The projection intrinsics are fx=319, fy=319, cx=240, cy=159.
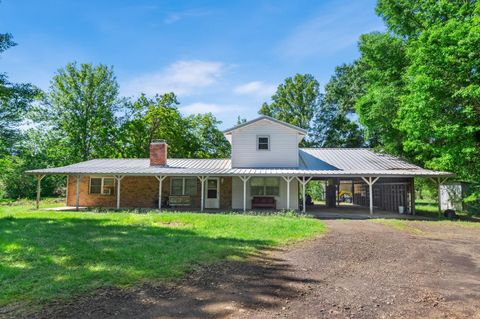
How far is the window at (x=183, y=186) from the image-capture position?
773 inches

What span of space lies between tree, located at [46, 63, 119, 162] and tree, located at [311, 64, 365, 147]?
24.5 meters

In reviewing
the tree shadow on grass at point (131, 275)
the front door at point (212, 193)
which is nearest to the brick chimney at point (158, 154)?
the front door at point (212, 193)

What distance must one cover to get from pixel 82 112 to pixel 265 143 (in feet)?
87.0

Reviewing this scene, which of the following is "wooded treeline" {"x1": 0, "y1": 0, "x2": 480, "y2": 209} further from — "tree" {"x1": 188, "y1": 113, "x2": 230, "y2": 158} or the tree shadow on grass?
the tree shadow on grass

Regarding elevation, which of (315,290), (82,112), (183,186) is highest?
(82,112)

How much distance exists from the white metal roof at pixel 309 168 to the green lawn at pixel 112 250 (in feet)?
16.4

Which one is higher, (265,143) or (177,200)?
(265,143)

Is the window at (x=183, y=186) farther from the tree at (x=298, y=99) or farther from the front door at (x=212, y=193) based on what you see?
the tree at (x=298, y=99)

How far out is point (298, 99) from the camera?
132 feet

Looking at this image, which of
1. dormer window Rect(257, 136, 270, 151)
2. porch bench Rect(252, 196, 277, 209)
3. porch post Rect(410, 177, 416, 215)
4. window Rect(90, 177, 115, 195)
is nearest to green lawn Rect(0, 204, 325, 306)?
porch bench Rect(252, 196, 277, 209)

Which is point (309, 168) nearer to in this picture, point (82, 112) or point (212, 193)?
point (212, 193)

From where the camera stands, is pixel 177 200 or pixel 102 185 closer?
pixel 177 200

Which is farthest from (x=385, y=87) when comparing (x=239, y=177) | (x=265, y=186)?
(x=239, y=177)

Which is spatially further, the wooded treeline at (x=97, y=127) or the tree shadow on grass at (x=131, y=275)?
the wooded treeline at (x=97, y=127)
